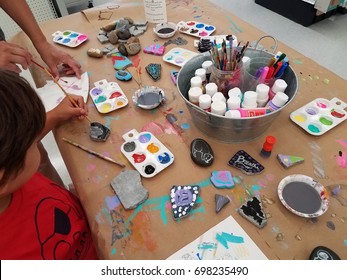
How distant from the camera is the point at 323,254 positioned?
1.52 ft

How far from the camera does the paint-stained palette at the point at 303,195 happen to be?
51 centimetres

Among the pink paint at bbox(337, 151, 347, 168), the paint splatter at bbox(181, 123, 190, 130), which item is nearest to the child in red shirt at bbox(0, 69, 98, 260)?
the paint splatter at bbox(181, 123, 190, 130)

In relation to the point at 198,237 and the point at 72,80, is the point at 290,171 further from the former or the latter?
the point at 72,80

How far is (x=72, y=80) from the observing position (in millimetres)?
829

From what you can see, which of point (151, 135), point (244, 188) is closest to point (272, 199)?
point (244, 188)

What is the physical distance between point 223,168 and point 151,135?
7.2 inches

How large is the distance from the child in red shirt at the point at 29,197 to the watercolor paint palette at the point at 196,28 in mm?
471

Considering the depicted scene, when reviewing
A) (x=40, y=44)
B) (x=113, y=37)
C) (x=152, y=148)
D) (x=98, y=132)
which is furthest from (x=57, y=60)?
(x=152, y=148)

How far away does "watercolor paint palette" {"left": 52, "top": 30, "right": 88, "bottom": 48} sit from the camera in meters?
0.95

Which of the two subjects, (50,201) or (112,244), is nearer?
(112,244)

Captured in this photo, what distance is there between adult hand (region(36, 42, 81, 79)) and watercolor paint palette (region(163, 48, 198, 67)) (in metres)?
0.27

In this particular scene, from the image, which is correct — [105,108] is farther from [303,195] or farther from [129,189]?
[303,195]

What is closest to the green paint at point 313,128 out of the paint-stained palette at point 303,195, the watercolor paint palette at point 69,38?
the paint-stained palette at point 303,195

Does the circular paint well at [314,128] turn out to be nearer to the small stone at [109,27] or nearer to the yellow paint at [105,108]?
the yellow paint at [105,108]
